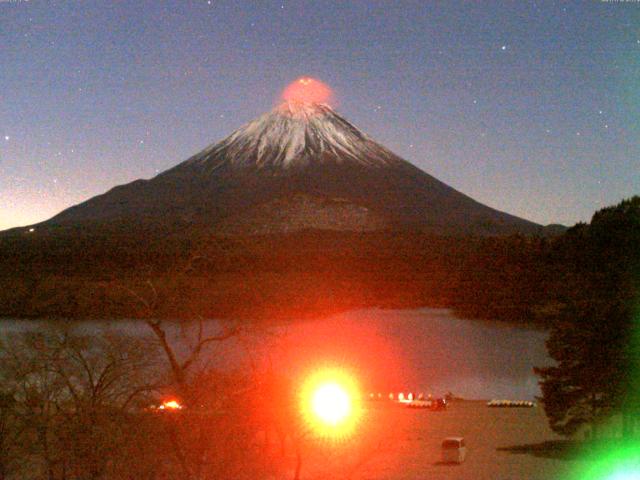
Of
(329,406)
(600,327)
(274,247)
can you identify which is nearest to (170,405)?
(329,406)

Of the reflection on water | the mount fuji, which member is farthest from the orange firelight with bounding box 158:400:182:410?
the mount fuji

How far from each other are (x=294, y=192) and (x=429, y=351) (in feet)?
79.9

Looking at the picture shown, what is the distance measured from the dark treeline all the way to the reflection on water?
105cm

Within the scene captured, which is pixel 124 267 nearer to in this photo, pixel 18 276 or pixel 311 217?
pixel 18 276

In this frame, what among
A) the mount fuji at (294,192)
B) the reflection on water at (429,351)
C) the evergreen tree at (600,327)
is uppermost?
the mount fuji at (294,192)

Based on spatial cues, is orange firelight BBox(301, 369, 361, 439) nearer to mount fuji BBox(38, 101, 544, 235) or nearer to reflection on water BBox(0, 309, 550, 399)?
reflection on water BBox(0, 309, 550, 399)

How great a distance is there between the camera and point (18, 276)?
47.7 ft

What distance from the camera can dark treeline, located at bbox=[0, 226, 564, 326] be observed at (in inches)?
523

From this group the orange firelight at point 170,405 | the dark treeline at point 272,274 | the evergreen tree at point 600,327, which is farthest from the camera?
the dark treeline at point 272,274

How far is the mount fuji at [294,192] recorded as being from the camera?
130 feet

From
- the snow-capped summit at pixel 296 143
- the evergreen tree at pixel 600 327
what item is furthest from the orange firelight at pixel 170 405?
the snow-capped summit at pixel 296 143

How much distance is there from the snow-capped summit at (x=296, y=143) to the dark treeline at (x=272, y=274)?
3020 cm

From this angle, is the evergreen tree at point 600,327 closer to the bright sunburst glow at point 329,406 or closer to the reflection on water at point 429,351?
the bright sunburst glow at point 329,406

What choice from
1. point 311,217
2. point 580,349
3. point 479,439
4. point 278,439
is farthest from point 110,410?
point 311,217
